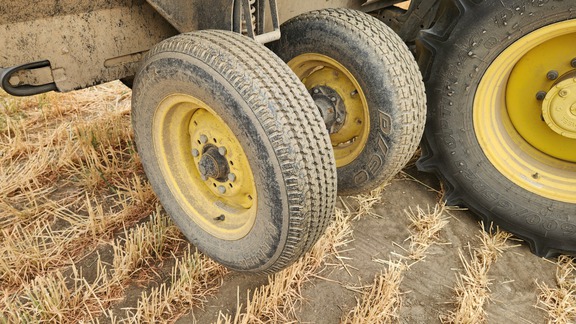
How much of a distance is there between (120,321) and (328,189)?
1.04m

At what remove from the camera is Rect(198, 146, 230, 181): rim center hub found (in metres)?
1.96

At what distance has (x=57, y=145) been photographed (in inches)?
123

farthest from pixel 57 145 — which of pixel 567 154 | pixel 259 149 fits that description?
pixel 567 154

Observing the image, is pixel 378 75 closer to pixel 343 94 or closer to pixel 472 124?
pixel 343 94

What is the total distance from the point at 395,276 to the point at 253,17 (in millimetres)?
1302

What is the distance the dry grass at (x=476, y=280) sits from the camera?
2027 mm

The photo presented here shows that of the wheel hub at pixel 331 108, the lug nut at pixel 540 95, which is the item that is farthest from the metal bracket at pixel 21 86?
the lug nut at pixel 540 95

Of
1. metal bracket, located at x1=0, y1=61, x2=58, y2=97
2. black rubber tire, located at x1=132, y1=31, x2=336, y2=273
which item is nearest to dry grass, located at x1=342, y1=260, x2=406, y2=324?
black rubber tire, located at x1=132, y1=31, x2=336, y2=273

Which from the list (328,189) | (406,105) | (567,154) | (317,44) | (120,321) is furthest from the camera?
(567,154)

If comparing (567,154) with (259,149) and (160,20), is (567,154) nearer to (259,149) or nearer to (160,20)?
(259,149)

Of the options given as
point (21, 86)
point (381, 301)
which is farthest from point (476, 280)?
point (21, 86)

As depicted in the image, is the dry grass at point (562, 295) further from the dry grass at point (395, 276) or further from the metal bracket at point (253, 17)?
the metal bracket at point (253, 17)

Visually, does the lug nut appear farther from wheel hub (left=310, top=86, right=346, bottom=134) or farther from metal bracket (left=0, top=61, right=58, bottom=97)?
metal bracket (left=0, top=61, right=58, bottom=97)

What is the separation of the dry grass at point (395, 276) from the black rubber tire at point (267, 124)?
1.43 feet
